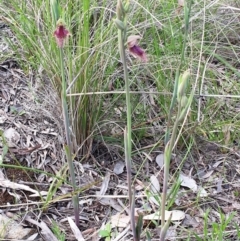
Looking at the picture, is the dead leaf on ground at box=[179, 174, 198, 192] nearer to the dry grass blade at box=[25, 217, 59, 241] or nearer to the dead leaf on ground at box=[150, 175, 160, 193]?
the dead leaf on ground at box=[150, 175, 160, 193]

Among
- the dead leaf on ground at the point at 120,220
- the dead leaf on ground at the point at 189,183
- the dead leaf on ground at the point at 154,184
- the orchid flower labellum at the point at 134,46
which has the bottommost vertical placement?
the dead leaf on ground at the point at 120,220

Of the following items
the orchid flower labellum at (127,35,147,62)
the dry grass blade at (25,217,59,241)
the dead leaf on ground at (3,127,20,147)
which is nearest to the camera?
the orchid flower labellum at (127,35,147,62)

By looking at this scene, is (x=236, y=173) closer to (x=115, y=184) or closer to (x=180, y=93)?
(x=115, y=184)

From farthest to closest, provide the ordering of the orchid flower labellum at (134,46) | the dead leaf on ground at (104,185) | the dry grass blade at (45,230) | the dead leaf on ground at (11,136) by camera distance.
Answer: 1. the dead leaf on ground at (11,136)
2. the dead leaf on ground at (104,185)
3. the dry grass blade at (45,230)
4. the orchid flower labellum at (134,46)

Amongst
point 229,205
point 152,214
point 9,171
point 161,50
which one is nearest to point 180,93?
point 152,214

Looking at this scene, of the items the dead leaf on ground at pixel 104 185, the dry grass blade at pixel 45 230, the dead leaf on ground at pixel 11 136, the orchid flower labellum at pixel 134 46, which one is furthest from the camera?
the dead leaf on ground at pixel 11 136

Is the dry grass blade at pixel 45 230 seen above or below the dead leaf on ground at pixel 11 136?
below

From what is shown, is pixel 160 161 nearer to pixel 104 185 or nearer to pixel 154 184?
pixel 154 184

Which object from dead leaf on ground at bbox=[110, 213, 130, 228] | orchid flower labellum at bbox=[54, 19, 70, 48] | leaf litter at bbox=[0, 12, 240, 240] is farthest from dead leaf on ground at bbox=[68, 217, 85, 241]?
orchid flower labellum at bbox=[54, 19, 70, 48]

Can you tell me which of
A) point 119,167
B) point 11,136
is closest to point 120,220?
point 119,167

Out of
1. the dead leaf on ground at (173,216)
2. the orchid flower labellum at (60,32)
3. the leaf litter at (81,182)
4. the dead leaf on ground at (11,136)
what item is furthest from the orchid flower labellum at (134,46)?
the dead leaf on ground at (11,136)

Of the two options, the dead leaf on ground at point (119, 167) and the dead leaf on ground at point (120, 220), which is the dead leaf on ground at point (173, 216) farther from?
the dead leaf on ground at point (119, 167)

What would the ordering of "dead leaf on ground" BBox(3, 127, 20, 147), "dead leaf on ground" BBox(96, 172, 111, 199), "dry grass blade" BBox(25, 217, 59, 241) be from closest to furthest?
1. "dry grass blade" BBox(25, 217, 59, 241)
2. "dead leaf on ground" BBox(96, 172, 111, 199)
3. "dead leaf on ground" BBox(3, 127, 20, 147)

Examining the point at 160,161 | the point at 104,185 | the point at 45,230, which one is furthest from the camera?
the point at 160,161
